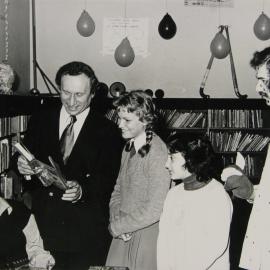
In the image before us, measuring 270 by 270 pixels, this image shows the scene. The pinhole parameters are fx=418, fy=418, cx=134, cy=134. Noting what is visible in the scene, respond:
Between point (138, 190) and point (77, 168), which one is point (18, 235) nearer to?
point (77, 168)

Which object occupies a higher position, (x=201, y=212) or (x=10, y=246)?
(x=201, y=212)

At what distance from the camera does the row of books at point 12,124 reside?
12.4 feet

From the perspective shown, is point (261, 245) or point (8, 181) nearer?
point (261, 245)

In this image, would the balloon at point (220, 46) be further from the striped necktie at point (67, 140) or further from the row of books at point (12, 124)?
the striped necktie at point (67, 140)

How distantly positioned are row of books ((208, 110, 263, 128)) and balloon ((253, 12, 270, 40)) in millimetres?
1041

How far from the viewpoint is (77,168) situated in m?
2.28

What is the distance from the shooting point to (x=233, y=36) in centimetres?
618

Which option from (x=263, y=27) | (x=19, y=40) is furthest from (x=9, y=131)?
(x=263, y=27)

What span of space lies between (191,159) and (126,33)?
4.26 m

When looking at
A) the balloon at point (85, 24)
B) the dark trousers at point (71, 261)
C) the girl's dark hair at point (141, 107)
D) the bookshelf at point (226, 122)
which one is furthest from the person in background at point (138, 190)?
the balloon at point (85, 24)

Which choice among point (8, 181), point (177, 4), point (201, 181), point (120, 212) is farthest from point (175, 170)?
point (177, 4)

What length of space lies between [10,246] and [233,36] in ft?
16.4

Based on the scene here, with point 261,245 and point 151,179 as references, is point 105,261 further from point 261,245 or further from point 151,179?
point 261,245

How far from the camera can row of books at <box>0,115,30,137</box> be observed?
378cm
